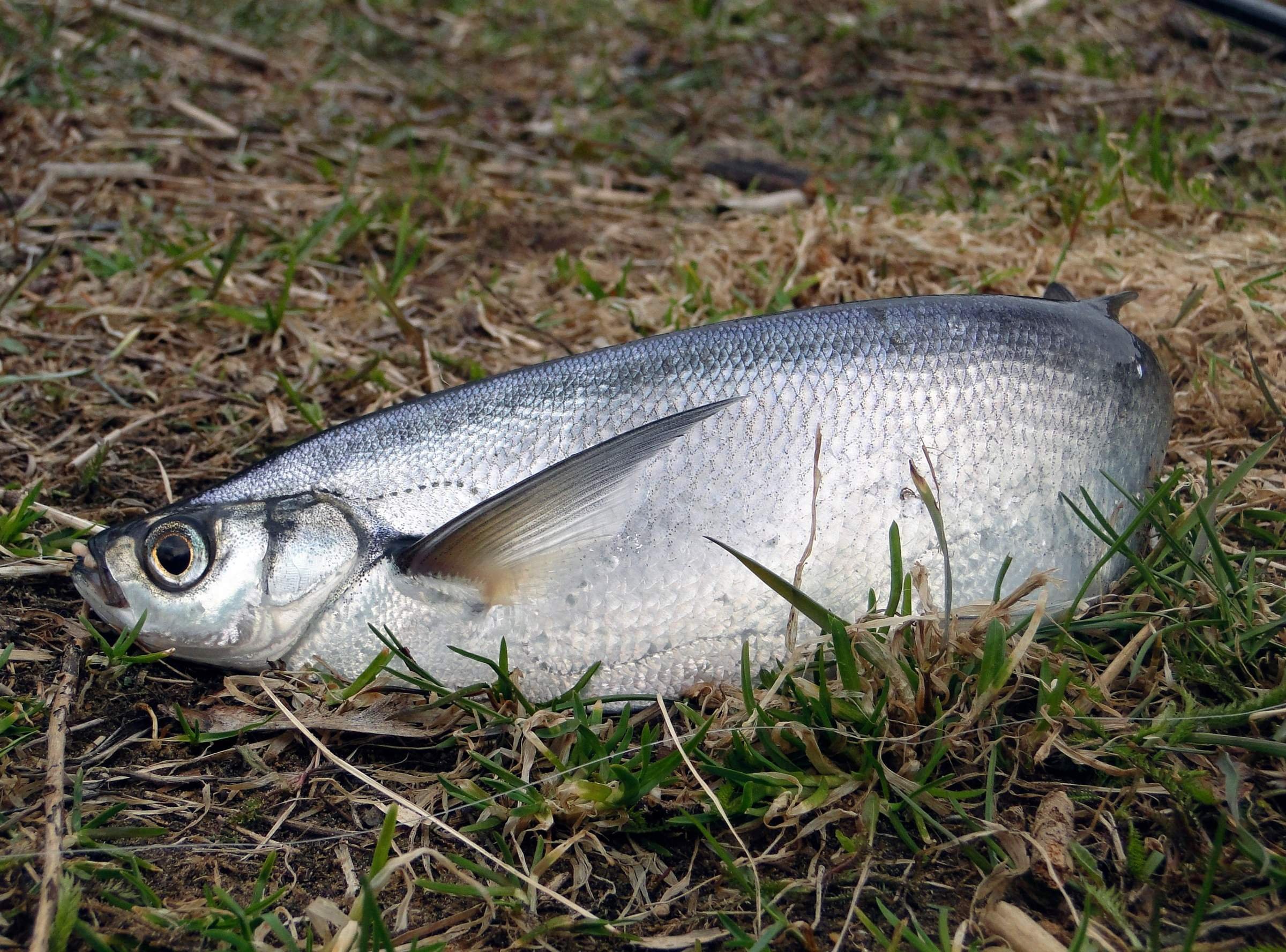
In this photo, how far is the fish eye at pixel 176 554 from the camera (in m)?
2.17

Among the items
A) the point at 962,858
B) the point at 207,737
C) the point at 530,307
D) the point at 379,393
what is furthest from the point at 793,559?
the point at 530,307

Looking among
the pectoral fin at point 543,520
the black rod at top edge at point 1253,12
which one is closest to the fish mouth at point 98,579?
the pectoral fin at point 543,520

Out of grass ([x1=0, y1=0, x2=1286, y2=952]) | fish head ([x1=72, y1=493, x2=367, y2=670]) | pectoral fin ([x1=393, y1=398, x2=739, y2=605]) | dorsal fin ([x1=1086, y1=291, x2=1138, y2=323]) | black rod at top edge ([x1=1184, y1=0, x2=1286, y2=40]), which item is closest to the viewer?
grass ([x1=0, y1=0, x2=1286, y2=952])

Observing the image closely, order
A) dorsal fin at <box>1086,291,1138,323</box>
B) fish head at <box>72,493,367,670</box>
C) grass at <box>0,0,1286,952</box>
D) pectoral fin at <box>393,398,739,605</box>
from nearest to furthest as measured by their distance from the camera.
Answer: grass at <box>0,0,1286,952</box> < pectoral fin at <box>393,398,739,605</box> < fish head at <box>72,493,367,670</box> < dorsal fin at <box>1086,291,1138,323</box>

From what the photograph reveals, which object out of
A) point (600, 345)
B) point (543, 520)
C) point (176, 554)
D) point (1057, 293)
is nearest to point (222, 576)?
point (176, 554)

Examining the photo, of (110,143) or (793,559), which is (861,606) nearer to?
(793,559)

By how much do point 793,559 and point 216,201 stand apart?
3.39 metres

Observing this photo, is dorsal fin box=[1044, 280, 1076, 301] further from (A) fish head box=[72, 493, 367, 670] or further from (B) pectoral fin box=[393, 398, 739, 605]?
(A) fish head box=[72, 493, 367, 670]

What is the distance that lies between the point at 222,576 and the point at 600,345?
1.74 meters

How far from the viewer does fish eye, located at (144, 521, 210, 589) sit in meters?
2.17

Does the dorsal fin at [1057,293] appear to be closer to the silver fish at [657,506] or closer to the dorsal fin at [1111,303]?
the dorsal fin at [1111,303]

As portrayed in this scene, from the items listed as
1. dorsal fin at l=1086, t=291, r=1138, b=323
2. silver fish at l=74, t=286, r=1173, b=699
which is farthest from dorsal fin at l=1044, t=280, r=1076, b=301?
silver fish at l=74, t=286, r=1173, b=699

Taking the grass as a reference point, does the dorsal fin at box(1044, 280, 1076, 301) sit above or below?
above

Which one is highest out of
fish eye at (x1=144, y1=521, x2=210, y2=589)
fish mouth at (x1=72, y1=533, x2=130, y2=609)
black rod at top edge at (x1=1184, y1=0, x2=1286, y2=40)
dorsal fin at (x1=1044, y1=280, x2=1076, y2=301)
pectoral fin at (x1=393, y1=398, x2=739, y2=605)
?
black rod at top edge at (x1=1184, y1=0, x2=1286, y2=40)
